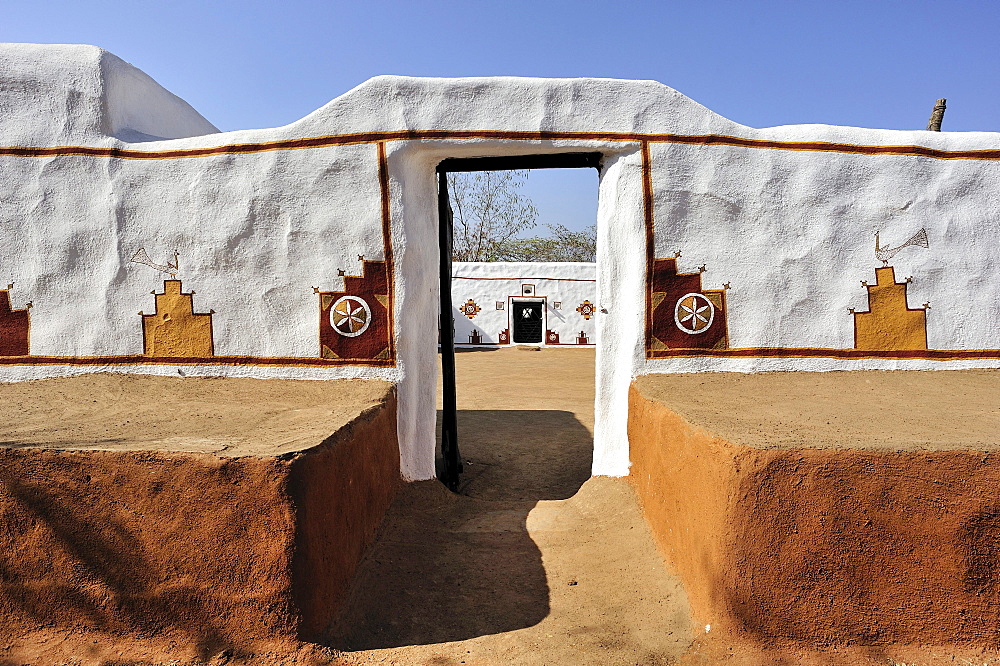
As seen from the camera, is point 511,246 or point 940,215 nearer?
point 940,215

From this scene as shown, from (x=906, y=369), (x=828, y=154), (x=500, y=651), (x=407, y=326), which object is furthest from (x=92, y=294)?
(x=906, y=369)

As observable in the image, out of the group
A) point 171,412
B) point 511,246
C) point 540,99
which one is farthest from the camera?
point 511,246

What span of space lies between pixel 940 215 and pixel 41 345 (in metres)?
6.46

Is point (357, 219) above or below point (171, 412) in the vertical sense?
above

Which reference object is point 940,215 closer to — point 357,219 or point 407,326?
point 407,326

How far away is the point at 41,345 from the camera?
4.32 meters

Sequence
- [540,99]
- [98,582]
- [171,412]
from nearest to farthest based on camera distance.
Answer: [98,582] < [171,412] < [540,99]

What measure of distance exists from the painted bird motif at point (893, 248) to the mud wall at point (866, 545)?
7.34 ft

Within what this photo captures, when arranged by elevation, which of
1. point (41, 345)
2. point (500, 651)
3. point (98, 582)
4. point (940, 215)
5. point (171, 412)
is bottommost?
point (500, 651)

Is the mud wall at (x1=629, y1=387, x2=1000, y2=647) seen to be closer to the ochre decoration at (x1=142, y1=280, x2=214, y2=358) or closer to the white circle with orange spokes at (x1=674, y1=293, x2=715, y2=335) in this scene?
the white circle with orange spokes at (x1=674, y1=293, x2=715, y2=335)

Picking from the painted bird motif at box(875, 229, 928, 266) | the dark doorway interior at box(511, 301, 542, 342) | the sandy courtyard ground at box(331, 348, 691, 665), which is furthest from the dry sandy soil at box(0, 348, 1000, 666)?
the dark doorway interior at box(511, 301, 542, 342)

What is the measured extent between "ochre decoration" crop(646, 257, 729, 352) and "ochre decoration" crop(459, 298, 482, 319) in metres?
12.2

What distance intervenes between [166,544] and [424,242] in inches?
102

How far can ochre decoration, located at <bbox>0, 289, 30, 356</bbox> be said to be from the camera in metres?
4.34
